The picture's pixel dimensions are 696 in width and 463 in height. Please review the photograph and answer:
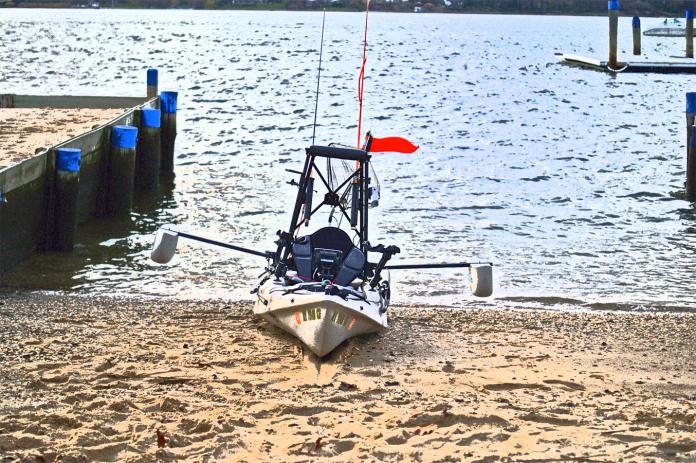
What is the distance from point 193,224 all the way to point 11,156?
3295mm

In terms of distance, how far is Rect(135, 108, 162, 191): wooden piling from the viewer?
21438 mm

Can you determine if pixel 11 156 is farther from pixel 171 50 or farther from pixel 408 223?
pixel 171 50

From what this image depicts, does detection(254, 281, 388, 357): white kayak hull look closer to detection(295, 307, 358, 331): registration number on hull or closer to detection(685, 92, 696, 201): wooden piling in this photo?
detection(295, 307, 358, 331): registration number on hull

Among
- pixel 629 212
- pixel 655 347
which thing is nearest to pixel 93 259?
pixel 655 347

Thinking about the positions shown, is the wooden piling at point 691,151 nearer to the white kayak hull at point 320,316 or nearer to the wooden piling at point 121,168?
the wooden piling at point 121,168

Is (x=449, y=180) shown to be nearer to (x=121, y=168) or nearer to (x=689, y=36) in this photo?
(x=121, y=168)

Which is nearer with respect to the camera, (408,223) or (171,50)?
(408,223)

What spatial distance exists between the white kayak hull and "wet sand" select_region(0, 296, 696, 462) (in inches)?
6.4

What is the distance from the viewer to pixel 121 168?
1888 centimetres

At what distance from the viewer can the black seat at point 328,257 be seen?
11.9 m

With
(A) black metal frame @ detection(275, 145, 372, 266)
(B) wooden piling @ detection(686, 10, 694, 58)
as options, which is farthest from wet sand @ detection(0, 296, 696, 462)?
(B) wooden piling @ detection(686, 10, 694, 58)

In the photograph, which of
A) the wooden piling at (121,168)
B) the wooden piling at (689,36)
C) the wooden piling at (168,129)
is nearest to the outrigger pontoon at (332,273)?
the wooden piling at (121,168)

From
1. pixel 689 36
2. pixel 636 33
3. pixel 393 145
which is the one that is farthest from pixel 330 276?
pixel 636 33

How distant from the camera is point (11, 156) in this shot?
1978 centimetres
